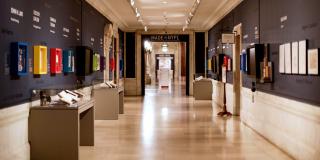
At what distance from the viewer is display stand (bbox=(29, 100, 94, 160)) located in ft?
21.1

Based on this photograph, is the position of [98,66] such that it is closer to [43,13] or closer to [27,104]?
[43,13]

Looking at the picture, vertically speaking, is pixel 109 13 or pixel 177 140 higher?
pixel 109 13

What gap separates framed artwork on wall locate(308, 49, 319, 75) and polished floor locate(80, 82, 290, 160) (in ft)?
5.22

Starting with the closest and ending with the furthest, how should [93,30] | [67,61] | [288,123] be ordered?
[288,123] → [67,61] → [93,30]

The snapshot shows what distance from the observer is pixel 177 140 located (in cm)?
854

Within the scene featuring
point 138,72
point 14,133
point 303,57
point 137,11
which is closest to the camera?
point 14,133

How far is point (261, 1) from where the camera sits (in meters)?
9.56

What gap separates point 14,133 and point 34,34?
175cm

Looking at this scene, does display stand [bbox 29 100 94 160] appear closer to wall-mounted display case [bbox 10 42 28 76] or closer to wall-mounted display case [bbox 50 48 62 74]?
wall-mounted display case [bbox 10 42 28 76]

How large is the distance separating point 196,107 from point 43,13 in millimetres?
8997

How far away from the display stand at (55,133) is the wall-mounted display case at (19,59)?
0.70 m

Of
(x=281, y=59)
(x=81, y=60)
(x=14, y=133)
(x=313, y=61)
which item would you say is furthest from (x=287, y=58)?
(x=81, y=60)

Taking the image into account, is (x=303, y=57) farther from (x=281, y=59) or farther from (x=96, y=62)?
(x=96, y=62)

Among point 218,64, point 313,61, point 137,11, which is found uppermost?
point 137,11
